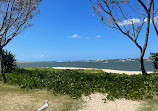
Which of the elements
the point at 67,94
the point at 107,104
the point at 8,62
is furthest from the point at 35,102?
the point at 8,62

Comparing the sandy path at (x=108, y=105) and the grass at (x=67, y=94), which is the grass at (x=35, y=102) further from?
the sandy path at (x=108, y=105)

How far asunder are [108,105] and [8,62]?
705 inches

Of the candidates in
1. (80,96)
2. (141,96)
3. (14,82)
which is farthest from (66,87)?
(14,82)

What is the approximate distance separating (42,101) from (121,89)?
4628 mm

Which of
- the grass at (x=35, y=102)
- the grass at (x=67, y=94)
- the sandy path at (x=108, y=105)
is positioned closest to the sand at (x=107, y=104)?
the sandy path at (x=108, y=105)

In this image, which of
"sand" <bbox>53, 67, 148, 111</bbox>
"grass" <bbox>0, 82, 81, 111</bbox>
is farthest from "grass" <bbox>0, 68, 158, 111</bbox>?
"sand" <bbox>53, 67, 148, 111</bbox>

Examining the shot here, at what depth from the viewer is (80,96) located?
9195 mm

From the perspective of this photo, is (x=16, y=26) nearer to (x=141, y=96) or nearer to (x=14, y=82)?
(x=14, y=82)

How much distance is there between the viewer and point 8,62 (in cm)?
2220

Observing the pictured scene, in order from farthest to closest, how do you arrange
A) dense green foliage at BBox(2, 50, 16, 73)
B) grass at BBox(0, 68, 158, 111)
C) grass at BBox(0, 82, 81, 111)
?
dense green foliage at BBox(2, 50, 16, 73) → grass at BBox(0, 68, 158, 111) → grass at BBox(0, 82, 81, 111)

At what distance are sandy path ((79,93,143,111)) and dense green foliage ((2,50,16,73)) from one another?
16.2 meters

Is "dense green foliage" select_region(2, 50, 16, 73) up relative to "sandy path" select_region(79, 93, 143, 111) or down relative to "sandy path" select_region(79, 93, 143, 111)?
up

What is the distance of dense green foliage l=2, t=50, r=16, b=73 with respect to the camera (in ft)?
71.6

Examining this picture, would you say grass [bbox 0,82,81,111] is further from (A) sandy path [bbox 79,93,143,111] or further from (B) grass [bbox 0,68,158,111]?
(A) sandy path [bbox 79,93,143,111]
